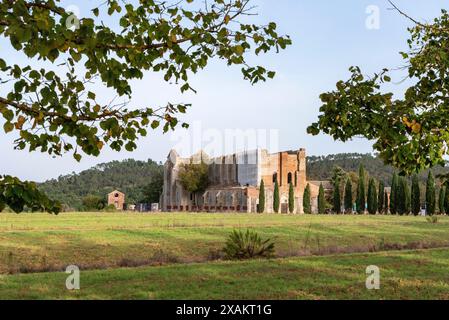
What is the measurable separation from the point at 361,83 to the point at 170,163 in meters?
86.8

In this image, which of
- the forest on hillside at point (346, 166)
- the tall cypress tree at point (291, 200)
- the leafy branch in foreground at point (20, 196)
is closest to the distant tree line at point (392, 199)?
the tall cypress tree at point (291, 200)

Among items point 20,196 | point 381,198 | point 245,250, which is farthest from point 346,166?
point 20,196

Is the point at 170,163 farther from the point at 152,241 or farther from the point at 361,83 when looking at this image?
the point at 361,83

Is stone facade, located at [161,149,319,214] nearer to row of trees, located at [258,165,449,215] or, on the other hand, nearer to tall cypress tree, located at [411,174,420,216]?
row of trees, located at [258,165,449,215]

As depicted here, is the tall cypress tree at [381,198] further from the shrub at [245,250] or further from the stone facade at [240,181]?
the shrub at [245,250]

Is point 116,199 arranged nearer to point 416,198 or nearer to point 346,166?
point 416,198

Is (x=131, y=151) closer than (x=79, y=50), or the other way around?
(x=79, y=50)

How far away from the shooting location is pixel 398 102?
1026 centimetres

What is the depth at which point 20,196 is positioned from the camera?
5.95 metres

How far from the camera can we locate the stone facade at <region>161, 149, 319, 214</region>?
77375 millimetres

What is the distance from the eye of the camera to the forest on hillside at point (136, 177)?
10319 cm

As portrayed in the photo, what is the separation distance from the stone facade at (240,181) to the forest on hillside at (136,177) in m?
7.26

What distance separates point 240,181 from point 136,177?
185 ft
